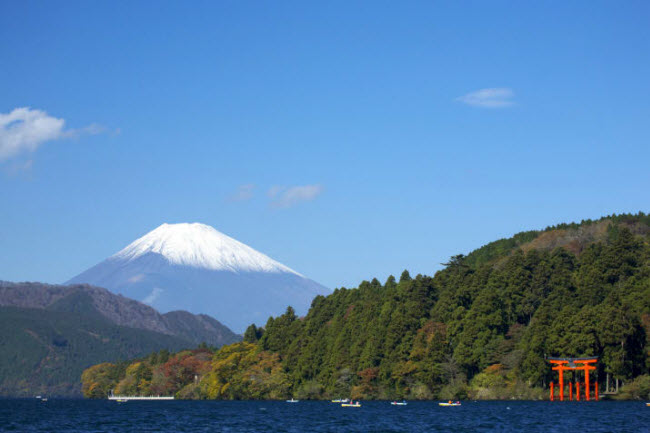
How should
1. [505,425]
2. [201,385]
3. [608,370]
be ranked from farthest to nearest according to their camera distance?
1. [201,385]
2. [608,370]
3. [505,425]

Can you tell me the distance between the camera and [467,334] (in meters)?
130

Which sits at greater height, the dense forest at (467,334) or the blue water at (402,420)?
the dense forest at (467,334)

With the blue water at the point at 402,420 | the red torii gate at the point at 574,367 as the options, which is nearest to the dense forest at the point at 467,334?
the red torii gate at the point at 574,367

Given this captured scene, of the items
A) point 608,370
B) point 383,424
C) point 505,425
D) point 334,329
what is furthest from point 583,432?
point 334,329

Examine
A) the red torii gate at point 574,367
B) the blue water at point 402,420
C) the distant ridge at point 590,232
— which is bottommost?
the blue water at point 402,420

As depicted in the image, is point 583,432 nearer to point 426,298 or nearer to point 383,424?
point 383,424

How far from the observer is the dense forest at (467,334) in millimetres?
111188

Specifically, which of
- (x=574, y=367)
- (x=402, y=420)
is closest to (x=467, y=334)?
(x=574, y=367)

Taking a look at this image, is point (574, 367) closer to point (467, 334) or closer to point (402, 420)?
point (467, 334)

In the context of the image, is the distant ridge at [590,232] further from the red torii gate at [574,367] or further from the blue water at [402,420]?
the blue water at [402,420]

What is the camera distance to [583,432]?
68312 mm

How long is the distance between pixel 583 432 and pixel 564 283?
65648 millimetres

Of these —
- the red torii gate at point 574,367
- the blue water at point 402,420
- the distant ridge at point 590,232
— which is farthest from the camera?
the distant ridge at point 590,232

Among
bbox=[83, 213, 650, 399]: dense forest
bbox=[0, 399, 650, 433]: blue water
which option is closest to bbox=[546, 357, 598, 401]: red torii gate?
bbox=[83, 213, 650, 399]: dense forest
